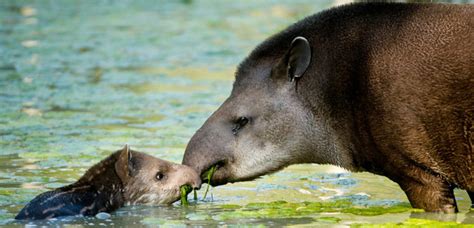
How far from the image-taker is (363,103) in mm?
10008

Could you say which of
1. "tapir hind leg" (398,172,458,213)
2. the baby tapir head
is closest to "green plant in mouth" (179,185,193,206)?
the baby tapir head

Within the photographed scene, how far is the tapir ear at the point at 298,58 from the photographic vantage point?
1028cm

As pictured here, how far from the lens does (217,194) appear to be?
11.5 m

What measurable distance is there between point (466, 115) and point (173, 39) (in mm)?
15969

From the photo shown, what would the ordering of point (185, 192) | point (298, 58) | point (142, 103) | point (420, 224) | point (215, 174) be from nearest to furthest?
point (420, 224) < point (298, 58) < point (215, 174) < point (185, 192) < point (142, 103)

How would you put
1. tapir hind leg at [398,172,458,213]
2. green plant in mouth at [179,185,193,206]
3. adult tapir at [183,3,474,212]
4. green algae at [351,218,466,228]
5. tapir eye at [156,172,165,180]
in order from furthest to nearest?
tapir eye at [156,172,165,180], green plant in mouth at [179,185,193,206], tapir hind leg at [398,172,458,213], adult tapir at [183,3,474,212], green algae at [351,218,466,228]

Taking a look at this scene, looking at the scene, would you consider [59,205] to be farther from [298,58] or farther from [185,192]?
[298,58]

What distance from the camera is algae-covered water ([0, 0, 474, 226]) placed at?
10.6 metres

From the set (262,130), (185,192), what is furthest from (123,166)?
(262,130)

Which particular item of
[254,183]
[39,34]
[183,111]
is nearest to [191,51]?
[39,34]

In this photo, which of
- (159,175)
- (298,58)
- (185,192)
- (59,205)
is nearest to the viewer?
(59,205)

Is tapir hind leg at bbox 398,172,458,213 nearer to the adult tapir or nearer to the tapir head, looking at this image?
the adult tapir

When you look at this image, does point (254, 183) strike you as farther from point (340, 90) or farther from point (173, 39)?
point (173, 39)

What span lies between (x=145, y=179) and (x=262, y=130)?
139cm
